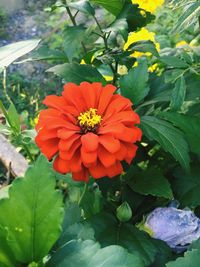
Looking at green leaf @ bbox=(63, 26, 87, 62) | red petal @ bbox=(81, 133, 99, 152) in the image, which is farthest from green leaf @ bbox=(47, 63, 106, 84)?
red petal @ bbox=(81, 133, 99, 152)

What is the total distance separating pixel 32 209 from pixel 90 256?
71 mm

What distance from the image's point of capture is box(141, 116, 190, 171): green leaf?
2.29 feet

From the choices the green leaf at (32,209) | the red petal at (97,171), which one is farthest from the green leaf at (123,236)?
the green leaf at (32,209)

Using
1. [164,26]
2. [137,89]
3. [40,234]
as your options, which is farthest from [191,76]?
[164,26]

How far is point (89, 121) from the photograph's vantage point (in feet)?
2.26

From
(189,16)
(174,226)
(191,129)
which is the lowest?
(174,226)

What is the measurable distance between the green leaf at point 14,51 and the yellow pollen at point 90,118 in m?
0.11

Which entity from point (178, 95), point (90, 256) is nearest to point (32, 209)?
point (90, 256)

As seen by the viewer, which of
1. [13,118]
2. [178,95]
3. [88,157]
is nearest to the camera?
[88,157]

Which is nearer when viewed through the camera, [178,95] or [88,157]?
[88,157]

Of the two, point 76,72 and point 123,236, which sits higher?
point 76,72

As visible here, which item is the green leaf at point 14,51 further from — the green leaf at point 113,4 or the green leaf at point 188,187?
the green leaf at point 188,187

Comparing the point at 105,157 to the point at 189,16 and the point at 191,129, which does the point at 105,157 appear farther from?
the point at 189,16

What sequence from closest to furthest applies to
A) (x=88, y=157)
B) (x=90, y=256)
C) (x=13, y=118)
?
(x=90, y=256) → (x=88, y=157) → (x=13, y=118)
